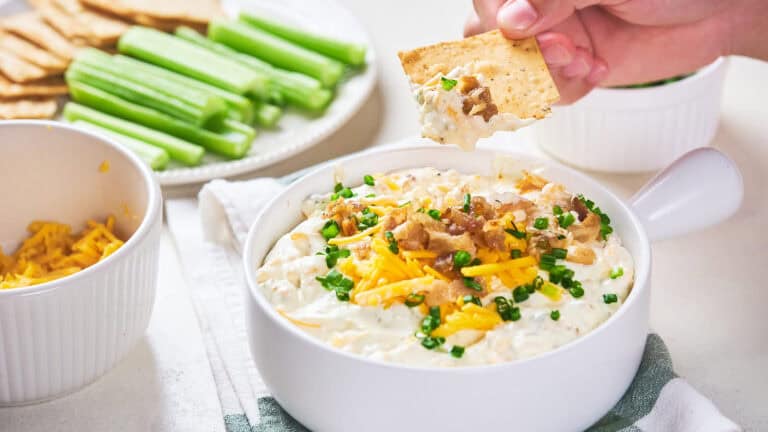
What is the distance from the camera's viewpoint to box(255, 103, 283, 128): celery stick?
12.4ft

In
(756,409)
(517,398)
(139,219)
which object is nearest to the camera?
(517,398)

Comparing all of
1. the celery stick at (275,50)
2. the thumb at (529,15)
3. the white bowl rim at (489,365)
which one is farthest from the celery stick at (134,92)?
the thumb at (529,15)

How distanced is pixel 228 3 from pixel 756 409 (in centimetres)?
287

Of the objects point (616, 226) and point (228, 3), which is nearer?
point (616, 226)

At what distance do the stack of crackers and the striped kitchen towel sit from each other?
948mm

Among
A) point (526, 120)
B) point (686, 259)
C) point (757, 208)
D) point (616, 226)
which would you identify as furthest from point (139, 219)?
point (757, 208)

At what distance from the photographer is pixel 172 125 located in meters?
3.69

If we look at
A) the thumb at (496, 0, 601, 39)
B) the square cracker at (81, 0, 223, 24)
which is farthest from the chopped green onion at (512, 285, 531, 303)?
the square cracker at (81, 0, 223, 24)

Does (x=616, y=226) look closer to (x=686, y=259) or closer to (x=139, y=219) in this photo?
(x=686, y=259)

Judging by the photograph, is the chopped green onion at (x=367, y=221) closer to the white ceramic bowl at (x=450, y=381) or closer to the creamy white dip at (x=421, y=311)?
the creamy white dip at (x=421, y=311)

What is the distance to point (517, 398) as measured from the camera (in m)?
2.08

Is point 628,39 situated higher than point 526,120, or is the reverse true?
point 526,120

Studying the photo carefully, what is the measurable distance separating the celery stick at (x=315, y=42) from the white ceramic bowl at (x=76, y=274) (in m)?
1.51

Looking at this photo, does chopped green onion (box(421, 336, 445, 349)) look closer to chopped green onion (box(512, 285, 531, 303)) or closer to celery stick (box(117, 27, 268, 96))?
chopped green onion (box(512, 285, 531, 303))
